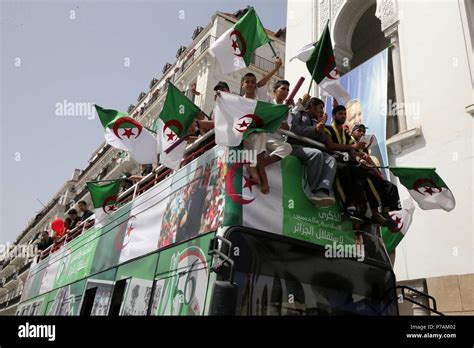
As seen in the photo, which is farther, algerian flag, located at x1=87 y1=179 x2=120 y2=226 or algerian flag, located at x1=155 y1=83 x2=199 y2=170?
algerian flag, located at x1=87 y1=179 x2=120 y2=226

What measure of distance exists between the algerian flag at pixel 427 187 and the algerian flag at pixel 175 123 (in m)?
2.58

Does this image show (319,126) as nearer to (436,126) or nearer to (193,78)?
(436,126)

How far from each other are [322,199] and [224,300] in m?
1.41

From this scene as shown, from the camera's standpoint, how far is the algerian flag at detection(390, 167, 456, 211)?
506 centimetres

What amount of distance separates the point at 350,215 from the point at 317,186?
1.70 ft

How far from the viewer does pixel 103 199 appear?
22.6 ft

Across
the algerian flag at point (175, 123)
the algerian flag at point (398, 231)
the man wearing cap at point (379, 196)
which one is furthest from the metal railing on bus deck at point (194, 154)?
the algerian flag at point (398, 231)

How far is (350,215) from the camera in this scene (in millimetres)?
4070

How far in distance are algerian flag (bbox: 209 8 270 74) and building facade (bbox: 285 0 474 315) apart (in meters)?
5.56

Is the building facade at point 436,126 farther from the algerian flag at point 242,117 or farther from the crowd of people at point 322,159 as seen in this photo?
the algerian flag at point 242,117

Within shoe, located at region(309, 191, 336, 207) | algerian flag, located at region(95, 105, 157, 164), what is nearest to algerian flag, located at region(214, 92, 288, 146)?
shoe, located at region(309, 191, 336, 207)

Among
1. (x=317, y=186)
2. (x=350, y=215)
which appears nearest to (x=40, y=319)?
(x=317, y=186)

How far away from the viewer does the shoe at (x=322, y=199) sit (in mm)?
3805

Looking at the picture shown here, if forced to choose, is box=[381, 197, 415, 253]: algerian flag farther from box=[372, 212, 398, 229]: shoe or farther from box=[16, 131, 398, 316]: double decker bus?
box=[16, 131, 398, 316]: double decker bus
